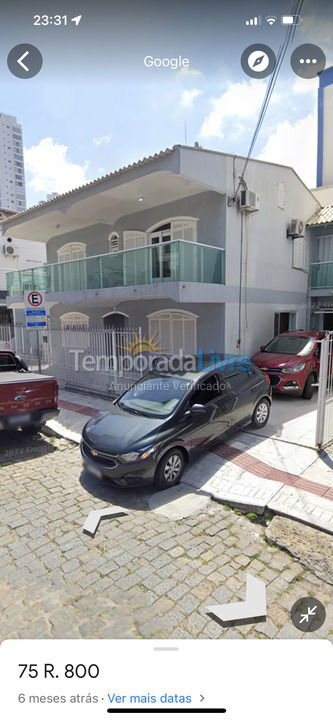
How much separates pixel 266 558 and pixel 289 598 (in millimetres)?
516

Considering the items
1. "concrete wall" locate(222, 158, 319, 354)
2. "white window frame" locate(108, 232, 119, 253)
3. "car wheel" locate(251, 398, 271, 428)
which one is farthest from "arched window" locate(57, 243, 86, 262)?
"car wheel" locate(251, 398, 271, 428)

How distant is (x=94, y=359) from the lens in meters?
10.3

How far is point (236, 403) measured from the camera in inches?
237

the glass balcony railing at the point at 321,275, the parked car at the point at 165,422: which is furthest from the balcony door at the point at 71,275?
the glass balcony railing at the point at 321,275

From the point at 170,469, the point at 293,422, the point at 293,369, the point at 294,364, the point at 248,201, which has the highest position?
the point at 248,201

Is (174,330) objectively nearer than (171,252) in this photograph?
No

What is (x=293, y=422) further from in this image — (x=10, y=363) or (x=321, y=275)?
(x=321, y=275)

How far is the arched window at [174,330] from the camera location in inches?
422

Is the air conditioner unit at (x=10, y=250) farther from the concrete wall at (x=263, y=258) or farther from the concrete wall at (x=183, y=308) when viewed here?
the concrete wall at (x=263, y=258)

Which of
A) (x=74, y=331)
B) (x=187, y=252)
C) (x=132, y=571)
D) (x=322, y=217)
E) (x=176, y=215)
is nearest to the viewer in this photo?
(x=132, y=571)

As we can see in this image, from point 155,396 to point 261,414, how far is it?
→ 2451mm

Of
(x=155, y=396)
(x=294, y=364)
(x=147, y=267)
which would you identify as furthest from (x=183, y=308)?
(x=155, y=396)

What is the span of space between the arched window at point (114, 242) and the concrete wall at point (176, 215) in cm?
18

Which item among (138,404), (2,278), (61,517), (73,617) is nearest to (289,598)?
(73,617)
